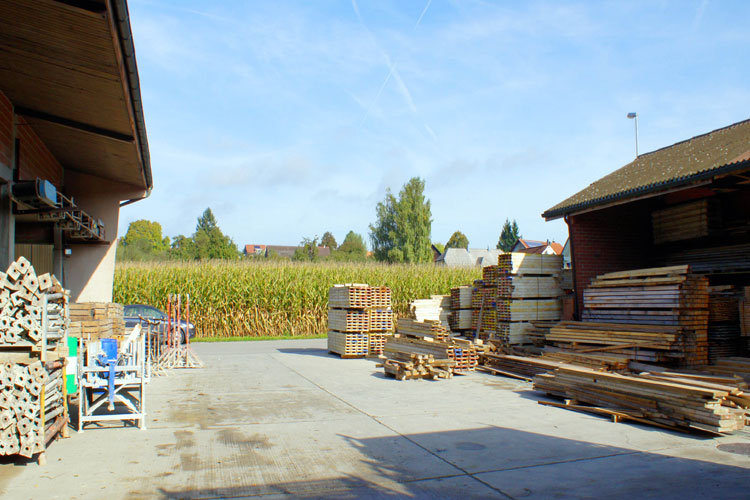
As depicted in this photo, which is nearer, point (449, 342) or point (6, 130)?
point (6, 130)

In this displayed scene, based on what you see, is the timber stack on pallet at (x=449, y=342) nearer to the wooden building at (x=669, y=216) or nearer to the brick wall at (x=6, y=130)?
the wooden building at (x=669, y=216)

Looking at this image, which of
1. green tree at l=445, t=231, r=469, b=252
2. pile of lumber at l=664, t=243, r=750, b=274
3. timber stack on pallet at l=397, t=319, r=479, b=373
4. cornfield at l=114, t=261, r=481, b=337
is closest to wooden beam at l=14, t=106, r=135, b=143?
timber stack on pallet at l=397, t=319, r=479, b=373

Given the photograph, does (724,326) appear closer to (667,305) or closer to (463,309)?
(667,305)

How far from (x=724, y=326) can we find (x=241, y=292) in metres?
20.2

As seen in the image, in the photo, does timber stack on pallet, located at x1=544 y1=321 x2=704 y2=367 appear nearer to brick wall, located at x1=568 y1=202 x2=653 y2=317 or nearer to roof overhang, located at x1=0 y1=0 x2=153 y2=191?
brick wall, located at x1=568 y1=202 x2=653 y2=317

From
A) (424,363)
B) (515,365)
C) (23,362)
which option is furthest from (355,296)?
(23,362)

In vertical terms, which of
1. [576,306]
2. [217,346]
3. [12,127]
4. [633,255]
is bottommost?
[217,346]

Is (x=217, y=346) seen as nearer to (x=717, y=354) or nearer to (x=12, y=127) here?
(x=12, y=127)

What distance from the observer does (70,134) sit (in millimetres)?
10664

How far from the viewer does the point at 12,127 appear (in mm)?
9625

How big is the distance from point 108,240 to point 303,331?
46.1ft

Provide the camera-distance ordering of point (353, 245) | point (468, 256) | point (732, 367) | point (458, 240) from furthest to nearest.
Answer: point (458, 240)
point (353, 245)
point (468, 256)
point (732, 367)

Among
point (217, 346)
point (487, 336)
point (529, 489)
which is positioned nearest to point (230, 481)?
point (529, 489)

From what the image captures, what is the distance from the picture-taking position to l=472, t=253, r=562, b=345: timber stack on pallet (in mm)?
15289
